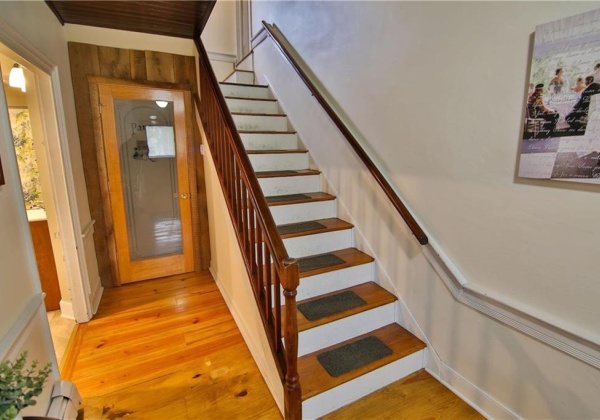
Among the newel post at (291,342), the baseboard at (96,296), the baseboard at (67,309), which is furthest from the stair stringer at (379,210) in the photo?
the baseboard at (67,309)

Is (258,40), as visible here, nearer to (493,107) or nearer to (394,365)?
(493,107)

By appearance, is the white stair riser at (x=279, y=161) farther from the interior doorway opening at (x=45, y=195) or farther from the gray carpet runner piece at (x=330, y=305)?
the interior doorway opening at (x=45, y=195)

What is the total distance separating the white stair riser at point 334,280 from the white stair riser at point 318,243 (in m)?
0.28

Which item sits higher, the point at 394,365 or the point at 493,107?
the point at 493,107

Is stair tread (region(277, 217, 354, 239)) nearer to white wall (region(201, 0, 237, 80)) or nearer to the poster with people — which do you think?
the poster with people

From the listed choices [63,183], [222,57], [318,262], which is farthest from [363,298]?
[222,57]

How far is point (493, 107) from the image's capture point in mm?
1483

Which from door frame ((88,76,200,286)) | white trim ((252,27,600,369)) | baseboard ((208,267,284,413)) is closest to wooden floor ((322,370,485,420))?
baseboard ((208,267,284,413))

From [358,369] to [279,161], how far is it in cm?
196

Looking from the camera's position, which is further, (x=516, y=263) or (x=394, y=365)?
(x=394, y=365)

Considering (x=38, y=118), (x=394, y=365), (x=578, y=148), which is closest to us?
(x=578, y=148)

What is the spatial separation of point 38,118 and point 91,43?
3.36 feet

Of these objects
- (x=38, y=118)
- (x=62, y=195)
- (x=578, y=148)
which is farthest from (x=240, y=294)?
(x=578, y=148)

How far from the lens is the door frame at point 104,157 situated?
2932 mm
